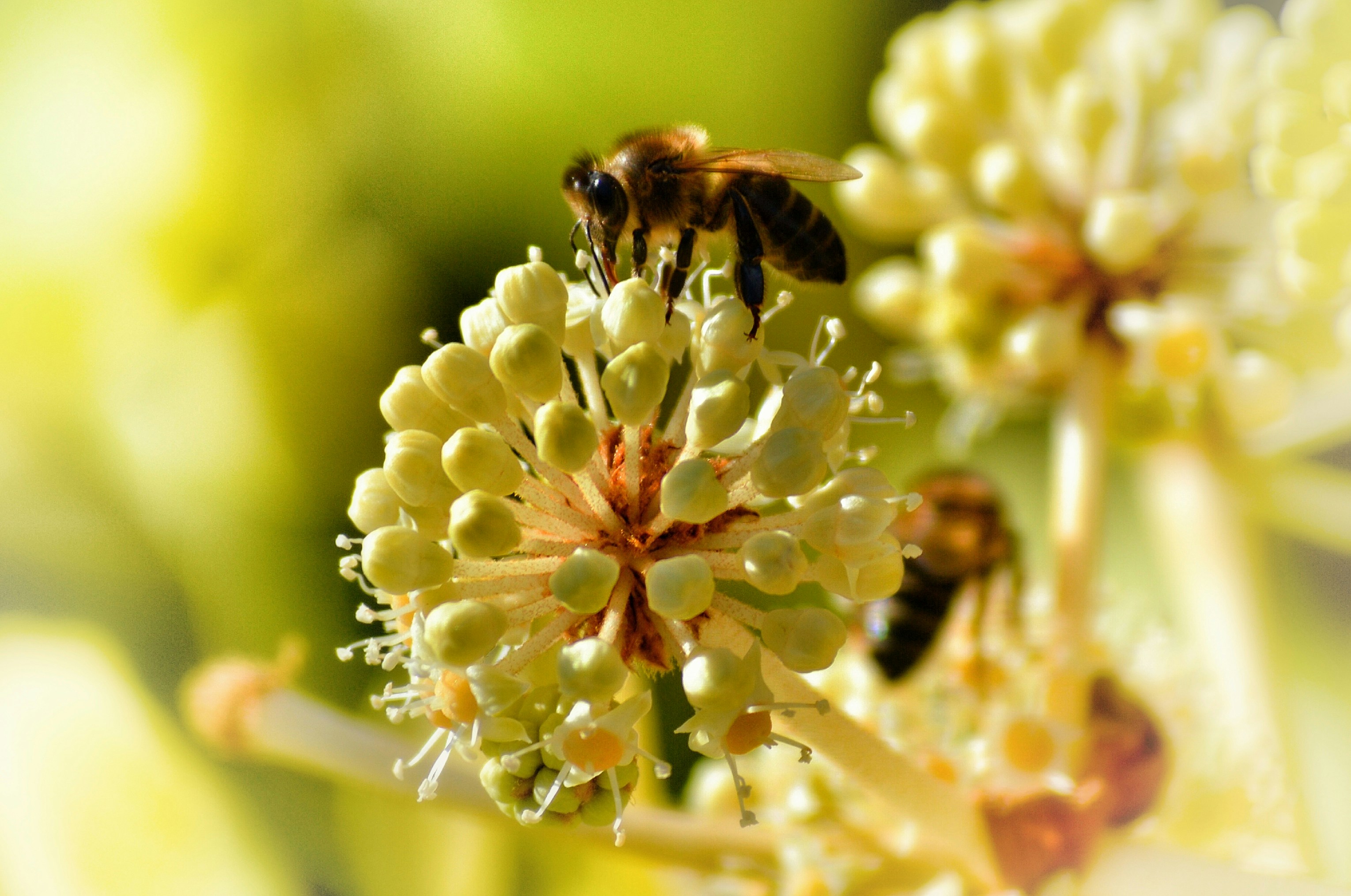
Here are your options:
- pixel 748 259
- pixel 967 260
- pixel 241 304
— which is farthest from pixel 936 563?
pixel 241 304

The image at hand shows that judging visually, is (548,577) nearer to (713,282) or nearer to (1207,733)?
(1207,733)

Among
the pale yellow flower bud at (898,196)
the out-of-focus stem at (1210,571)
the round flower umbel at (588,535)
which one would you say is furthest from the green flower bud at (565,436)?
the out-of-focus stem at (1210,571)

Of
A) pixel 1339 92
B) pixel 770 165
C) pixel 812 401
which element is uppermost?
pixel 1339 92

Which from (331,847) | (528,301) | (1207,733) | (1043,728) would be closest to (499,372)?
(528,301)

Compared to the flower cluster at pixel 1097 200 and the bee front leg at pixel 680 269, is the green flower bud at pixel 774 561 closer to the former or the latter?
the bee front leg at pixel 680 269

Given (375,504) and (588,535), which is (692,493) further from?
(375,504)
